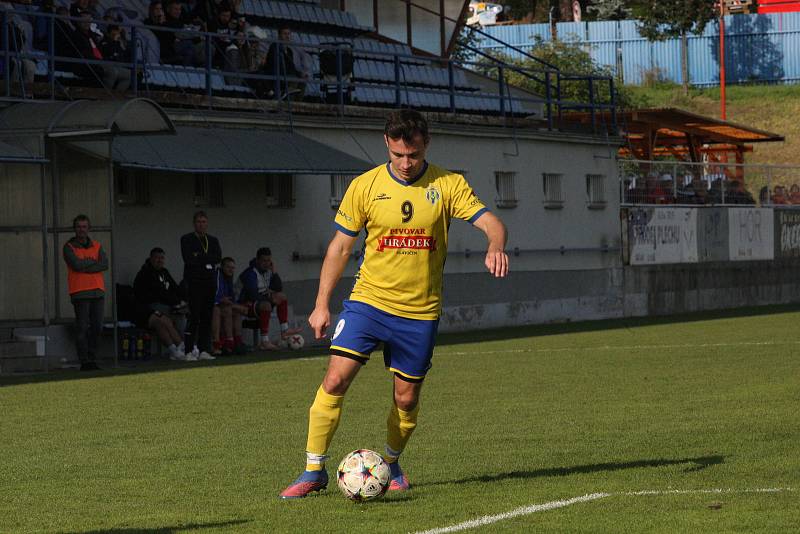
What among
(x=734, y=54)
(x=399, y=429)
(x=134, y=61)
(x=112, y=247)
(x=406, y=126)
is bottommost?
(x=399, y=429)

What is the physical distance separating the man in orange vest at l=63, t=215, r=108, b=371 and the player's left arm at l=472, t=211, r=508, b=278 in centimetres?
1273

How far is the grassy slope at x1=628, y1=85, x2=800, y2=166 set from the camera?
227 ft

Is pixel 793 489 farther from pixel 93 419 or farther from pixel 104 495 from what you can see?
pixel 93 419

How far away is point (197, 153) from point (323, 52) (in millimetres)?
6577

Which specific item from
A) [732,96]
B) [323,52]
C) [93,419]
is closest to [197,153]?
[323,52]

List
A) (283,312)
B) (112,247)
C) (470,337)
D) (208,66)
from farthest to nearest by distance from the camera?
(470,337), (208,66), (283,312), (112,247)

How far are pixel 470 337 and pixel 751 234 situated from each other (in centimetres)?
1380

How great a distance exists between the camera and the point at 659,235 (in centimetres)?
3656

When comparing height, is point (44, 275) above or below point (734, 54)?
below

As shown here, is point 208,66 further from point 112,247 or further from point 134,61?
point 112,247

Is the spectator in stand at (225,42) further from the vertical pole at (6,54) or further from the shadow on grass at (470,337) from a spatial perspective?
the vertical pole at (6,54)

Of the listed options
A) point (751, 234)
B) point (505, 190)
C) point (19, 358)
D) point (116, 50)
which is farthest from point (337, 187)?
point (751, 234)

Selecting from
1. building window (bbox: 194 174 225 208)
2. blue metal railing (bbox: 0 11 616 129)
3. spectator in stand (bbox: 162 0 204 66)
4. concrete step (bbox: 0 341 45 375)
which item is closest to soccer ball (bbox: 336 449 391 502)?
concrete step (bbox: 0 341 45 375)

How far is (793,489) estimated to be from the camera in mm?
8797
